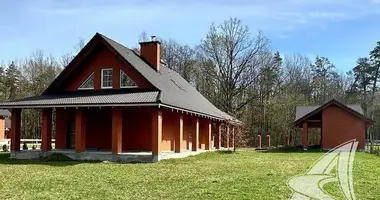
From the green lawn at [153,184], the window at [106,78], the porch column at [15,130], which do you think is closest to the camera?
the green lawn at [153,184]

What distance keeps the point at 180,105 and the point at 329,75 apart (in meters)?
42.1

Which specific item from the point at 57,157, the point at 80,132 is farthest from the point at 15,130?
the point at 80,132

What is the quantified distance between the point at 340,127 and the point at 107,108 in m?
17.3

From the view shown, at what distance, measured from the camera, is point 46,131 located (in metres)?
20.1

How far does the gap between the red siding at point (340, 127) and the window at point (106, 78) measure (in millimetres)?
16112

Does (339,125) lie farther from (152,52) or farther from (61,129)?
(61,129)

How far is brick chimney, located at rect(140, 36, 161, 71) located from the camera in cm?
2378

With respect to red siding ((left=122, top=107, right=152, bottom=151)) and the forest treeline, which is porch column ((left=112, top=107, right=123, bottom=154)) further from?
the forest treeline

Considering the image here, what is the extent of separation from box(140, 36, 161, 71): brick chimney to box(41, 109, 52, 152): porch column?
6403mm

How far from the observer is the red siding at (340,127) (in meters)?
29.6

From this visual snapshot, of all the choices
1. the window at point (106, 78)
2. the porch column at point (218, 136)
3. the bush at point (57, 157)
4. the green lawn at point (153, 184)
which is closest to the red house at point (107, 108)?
the window at point (106, 78)

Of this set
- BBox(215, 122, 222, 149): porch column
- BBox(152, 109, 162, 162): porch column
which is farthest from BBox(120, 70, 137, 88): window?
BBox(215, 122, 222, 149): porch column

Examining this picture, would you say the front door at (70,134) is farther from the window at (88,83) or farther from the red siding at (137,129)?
the red siding at (137,129)

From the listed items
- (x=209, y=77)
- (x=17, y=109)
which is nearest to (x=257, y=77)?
(x=209, y=77)
